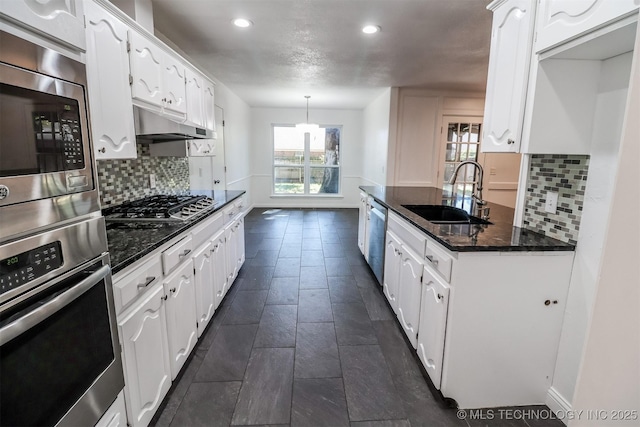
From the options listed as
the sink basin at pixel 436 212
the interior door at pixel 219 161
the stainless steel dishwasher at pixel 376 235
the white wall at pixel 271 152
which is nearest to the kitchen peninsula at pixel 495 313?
the sink basin at pixel 436 212

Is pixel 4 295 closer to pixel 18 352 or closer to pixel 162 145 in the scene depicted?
pixel 18 352

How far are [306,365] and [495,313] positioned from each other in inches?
47.0

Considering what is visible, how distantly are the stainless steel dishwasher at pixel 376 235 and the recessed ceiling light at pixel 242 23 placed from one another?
2.01 metres

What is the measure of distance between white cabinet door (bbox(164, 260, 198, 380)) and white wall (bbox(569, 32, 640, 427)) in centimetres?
172

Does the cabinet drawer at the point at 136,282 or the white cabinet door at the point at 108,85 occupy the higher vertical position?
the white cabinet door at the point at 108,85

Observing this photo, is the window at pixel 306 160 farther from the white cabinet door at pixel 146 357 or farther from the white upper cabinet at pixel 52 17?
the white upper cabinet at pixel 52 17

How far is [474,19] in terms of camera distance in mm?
2520

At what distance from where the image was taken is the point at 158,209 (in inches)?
83.4

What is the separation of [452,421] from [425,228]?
1040mm

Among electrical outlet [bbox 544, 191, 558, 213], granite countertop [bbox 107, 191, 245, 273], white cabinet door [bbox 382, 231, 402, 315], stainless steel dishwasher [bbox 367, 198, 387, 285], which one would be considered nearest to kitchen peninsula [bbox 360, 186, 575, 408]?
electrical outlet [bbox 544, 191, 558, 213]

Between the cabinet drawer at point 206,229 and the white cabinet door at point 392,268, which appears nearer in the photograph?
→ the cabinet drawer at point 206,229

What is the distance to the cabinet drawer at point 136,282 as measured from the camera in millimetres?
1235

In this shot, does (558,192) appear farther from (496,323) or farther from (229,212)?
(229,212)

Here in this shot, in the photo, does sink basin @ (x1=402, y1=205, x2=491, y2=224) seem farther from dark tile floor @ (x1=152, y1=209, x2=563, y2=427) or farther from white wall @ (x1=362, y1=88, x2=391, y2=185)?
white wall @ (x1=362, y1=88, x2=391, y2=185)
